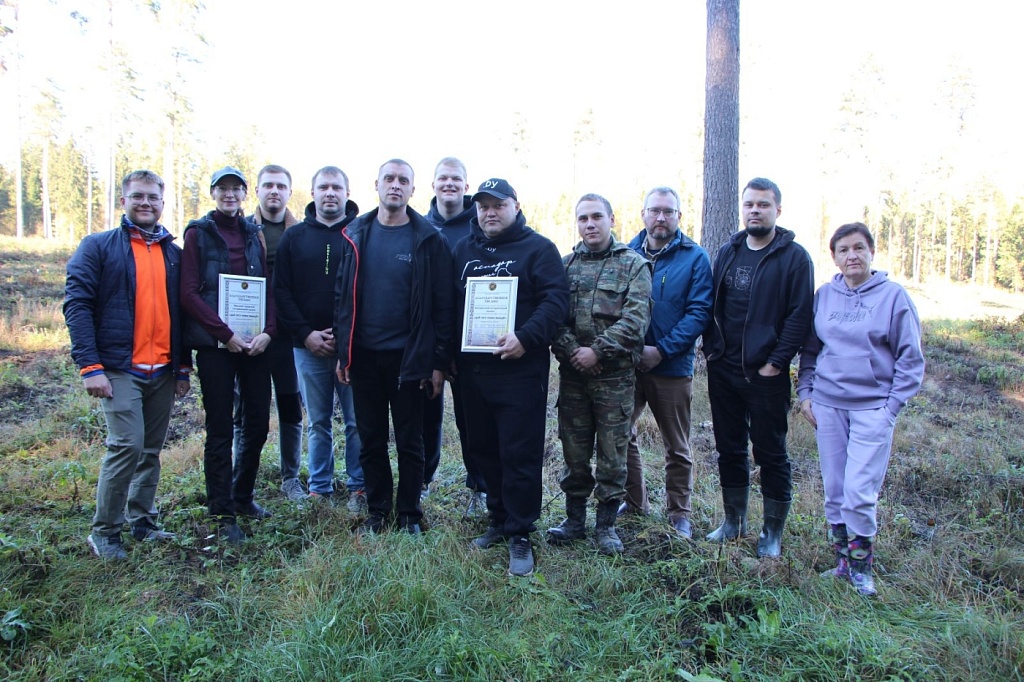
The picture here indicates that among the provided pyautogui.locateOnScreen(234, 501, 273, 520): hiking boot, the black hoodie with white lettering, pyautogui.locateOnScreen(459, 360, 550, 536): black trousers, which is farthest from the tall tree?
pyautogui.locateOnScreen(234, 501, 273, 520): hiking boot

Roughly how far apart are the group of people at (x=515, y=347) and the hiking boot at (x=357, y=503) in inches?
3.2

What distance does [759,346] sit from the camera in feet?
13.5

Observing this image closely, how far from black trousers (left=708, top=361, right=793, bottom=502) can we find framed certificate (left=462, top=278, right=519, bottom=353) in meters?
1.66

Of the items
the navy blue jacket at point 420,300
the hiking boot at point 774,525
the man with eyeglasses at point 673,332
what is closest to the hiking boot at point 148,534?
the navy blue jacket at point 420,300

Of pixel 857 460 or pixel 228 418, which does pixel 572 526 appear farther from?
pixel 228 418

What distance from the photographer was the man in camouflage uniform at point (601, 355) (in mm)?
4117

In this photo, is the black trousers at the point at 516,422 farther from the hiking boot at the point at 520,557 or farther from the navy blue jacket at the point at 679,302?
the navy blue jacket at the point at 679,302

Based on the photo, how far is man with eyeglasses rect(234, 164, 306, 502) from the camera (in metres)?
5.13

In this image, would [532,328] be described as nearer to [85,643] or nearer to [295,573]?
[295,573]

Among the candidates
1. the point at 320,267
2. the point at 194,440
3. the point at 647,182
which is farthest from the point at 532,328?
the point at 647,182

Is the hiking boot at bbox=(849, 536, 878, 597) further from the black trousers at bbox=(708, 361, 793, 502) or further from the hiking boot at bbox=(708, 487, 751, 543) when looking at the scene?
the hiking boot at bbox=(708, 487, 751, 543)

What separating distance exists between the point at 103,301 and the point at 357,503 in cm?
244

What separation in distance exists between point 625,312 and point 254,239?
299 cm

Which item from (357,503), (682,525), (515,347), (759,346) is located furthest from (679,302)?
(357,503)
